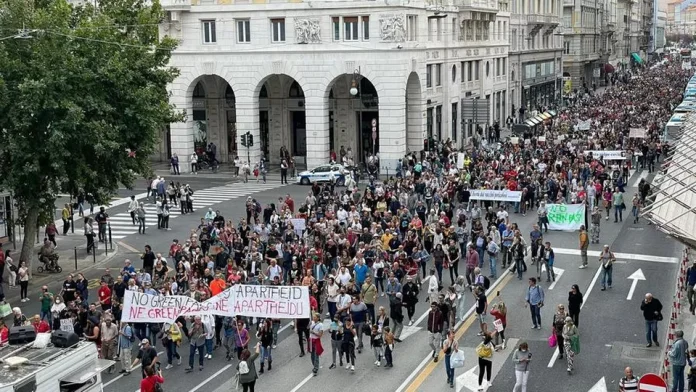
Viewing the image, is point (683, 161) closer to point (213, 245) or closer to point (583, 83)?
point (213, 245)

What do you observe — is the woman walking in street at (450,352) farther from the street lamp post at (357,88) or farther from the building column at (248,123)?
the building column at (248,123)

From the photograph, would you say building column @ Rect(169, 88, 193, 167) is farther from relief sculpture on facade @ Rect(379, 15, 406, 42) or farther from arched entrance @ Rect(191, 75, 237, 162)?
relief sculpture on facade @ Rect(379, 15, 406, 42)

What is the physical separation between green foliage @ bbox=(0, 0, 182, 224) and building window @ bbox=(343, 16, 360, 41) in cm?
2457

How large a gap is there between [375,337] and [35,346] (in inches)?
323

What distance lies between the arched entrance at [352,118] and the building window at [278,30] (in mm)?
5692

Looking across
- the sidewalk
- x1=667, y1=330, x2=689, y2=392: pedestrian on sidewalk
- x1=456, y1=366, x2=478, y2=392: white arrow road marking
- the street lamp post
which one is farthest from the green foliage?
the street lamp post

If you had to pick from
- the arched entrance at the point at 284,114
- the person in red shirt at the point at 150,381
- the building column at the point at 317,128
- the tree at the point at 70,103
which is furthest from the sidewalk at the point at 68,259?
the arched entrance at the point at 284,114

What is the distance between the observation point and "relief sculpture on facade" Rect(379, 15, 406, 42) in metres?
56.7

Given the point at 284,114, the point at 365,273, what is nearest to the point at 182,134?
the point at 284,114

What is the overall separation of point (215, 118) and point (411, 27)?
1617 cm

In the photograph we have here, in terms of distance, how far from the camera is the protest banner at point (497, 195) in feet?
139

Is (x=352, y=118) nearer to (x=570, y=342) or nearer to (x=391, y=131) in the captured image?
(x=391, y=131)

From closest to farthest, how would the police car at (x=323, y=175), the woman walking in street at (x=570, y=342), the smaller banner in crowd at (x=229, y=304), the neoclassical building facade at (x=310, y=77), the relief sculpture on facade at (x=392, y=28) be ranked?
1. the woman walking in street at (x=570, y=342)
2. the smaller banner in crowd at (x=229, y=304)
3. the police car at (x=323, y=175)
4. the relief sculpture on facade at (x=392, y=28)
5. the neoclassical building facade at (x=310, y=77)

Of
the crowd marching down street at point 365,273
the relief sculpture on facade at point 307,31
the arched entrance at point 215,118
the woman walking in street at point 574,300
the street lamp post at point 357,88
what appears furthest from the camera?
the arched entrance at point 215,118
